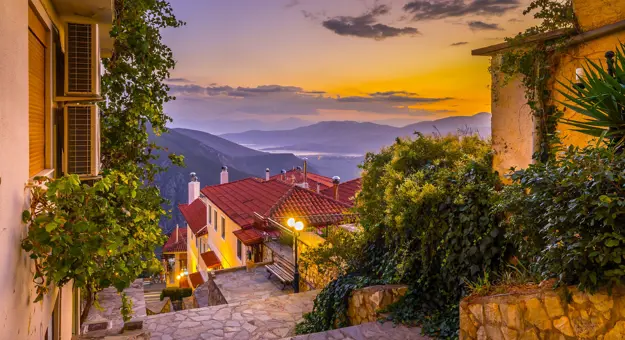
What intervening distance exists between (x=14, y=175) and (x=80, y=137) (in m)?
1.83

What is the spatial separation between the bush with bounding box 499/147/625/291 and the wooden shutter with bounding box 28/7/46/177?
4.68m

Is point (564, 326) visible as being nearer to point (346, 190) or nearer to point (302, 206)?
point (302, 206)

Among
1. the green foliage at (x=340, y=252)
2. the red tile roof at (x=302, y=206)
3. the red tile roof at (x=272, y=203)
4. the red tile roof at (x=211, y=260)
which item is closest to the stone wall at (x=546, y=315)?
the green foliage at (x=340, y=252)

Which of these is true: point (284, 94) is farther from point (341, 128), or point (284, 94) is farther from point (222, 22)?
point (222, 22)

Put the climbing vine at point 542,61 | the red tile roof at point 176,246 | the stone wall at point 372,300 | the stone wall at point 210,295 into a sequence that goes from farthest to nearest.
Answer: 1. the red tile roof at point 176,246
2. the stone wall at point 210,295
3. the stone wall at point 372,300
4. the climbing vine at point 542,61

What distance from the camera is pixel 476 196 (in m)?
6.26

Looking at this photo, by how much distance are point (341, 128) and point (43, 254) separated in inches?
2157

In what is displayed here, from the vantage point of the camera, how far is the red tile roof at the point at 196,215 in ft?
90.8

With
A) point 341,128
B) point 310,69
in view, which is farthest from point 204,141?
point 310,69

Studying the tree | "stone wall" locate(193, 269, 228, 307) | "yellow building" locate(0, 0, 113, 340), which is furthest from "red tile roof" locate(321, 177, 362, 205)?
"yellow building" locate(0, 0, 113, 340)

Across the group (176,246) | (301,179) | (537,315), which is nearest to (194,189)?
(176,246)

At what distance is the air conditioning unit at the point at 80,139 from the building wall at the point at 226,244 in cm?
1411

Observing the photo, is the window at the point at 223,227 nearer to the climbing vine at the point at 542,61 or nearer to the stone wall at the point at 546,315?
the climbing vine at the point at 542,61

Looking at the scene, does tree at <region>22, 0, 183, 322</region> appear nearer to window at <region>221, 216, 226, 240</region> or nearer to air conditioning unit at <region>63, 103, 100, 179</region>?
air conditioning unit at <region>63, 103, 100, 179</region>
